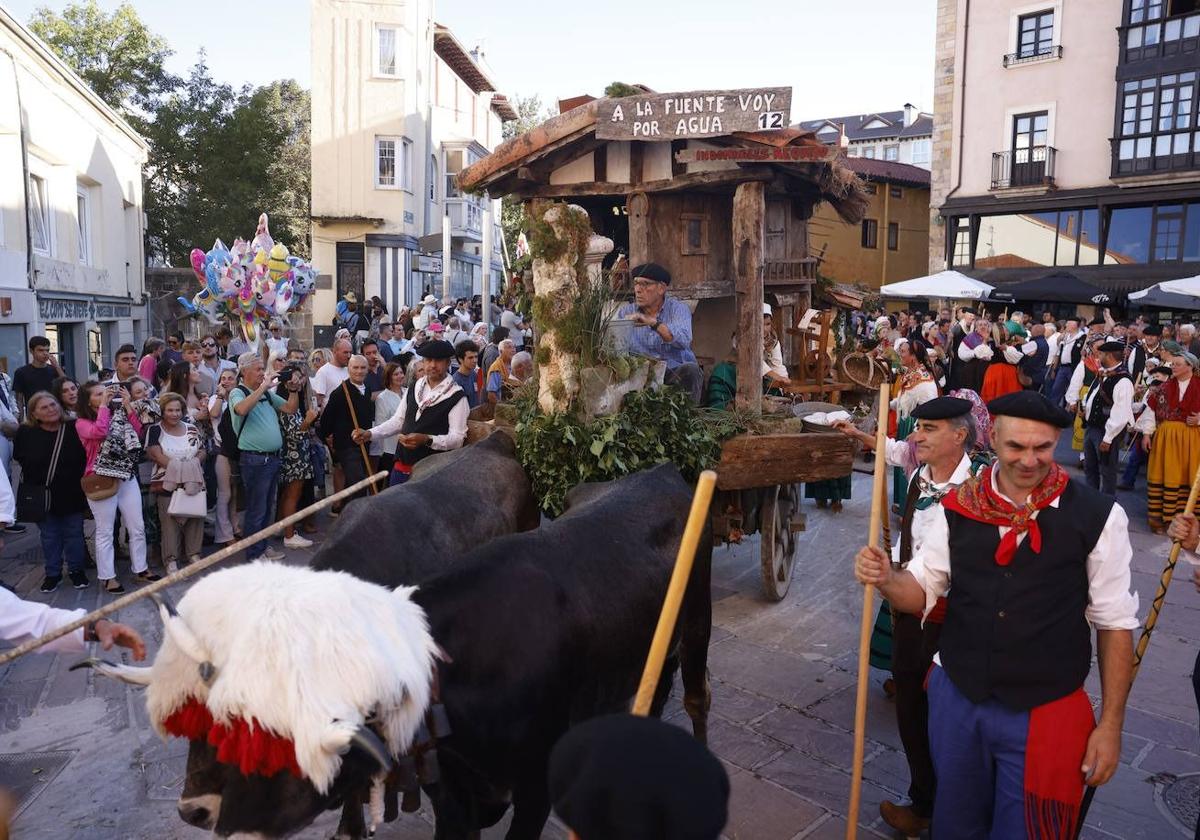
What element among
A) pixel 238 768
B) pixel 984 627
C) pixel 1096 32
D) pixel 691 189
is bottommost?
pixel 238 768

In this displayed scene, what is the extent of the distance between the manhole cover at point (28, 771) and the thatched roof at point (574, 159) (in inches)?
209

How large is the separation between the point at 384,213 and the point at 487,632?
29.2 metres

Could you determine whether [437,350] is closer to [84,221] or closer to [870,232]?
[84,221]

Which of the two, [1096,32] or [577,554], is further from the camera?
[1096,32]

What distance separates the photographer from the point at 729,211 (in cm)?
930

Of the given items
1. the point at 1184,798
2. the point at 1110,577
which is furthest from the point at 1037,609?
the point at 1184,798

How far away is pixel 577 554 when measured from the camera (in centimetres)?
402

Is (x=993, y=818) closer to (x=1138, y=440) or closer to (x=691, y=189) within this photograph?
(x=691, y=189)

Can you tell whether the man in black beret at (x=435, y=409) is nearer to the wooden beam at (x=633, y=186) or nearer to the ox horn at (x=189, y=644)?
the wooden beam at (x=633, y=186)

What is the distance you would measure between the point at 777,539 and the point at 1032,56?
28.6 meters

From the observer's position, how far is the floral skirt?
9898mm

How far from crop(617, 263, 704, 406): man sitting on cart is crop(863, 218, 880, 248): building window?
115ft

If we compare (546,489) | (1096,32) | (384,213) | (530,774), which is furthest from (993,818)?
(1096,32)

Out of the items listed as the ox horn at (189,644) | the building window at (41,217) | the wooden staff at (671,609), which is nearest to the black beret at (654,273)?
the wooden staff at (671,609)
